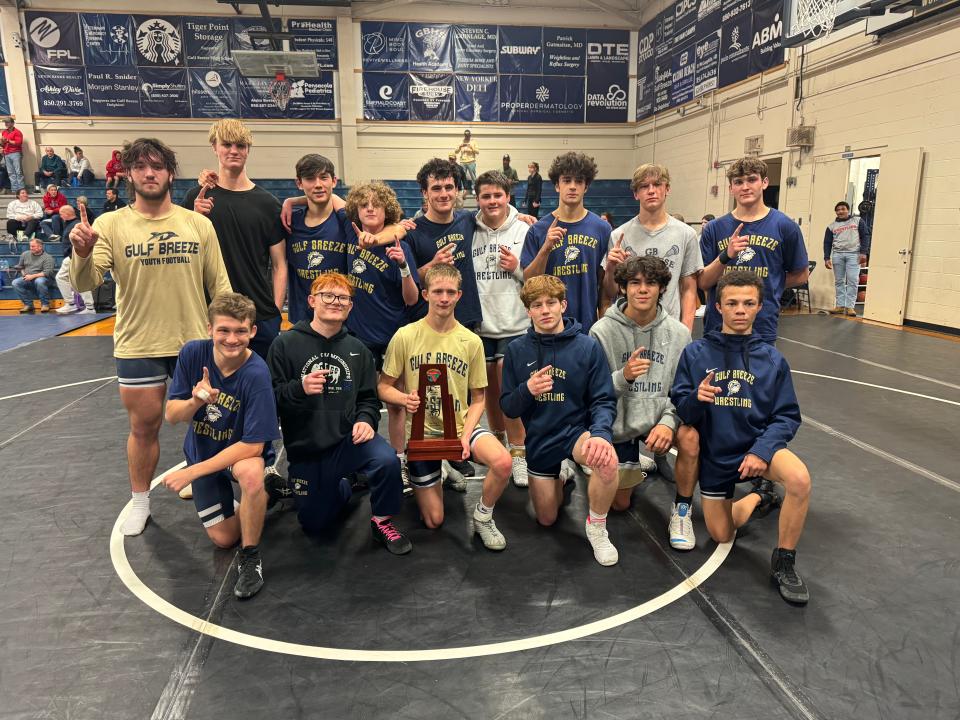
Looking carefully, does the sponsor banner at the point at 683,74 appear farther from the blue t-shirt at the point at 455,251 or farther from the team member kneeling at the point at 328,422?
the team member kneeling at the point at 328,422

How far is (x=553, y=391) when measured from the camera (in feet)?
11.1

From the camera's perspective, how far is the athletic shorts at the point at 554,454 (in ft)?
11.0

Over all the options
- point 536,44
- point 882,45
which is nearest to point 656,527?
point 882,45

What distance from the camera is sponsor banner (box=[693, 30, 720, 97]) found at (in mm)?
14242

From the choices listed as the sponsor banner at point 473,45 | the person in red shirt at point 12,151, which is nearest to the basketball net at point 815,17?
the sponsor banner at point 473,45

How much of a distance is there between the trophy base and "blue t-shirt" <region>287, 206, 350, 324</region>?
122 cm

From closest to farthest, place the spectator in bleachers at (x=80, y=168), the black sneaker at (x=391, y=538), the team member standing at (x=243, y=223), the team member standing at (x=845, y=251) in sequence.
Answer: the black sneaker at (x=391, y=538) < the team member standing at (x=243, y=223) < the team member standing at (x=845, y=251) < the spectator in bleachers at (x=80, y=168)

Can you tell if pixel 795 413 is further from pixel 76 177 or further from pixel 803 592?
pixel 76 177

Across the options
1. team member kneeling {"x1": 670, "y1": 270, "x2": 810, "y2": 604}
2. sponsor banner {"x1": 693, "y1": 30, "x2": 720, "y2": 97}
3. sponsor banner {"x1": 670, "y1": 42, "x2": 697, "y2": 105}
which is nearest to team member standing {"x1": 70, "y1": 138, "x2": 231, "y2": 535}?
team member kneeling {"x1": 670, "y1": 270, "x2": 810, "y2": 604}

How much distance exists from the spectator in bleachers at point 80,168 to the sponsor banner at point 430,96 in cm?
902

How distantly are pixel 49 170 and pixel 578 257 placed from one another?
17751mm

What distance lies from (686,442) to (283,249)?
2.71 m

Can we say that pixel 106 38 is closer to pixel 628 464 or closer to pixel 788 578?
pixel 628 464

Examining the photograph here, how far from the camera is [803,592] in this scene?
2.70 meters
